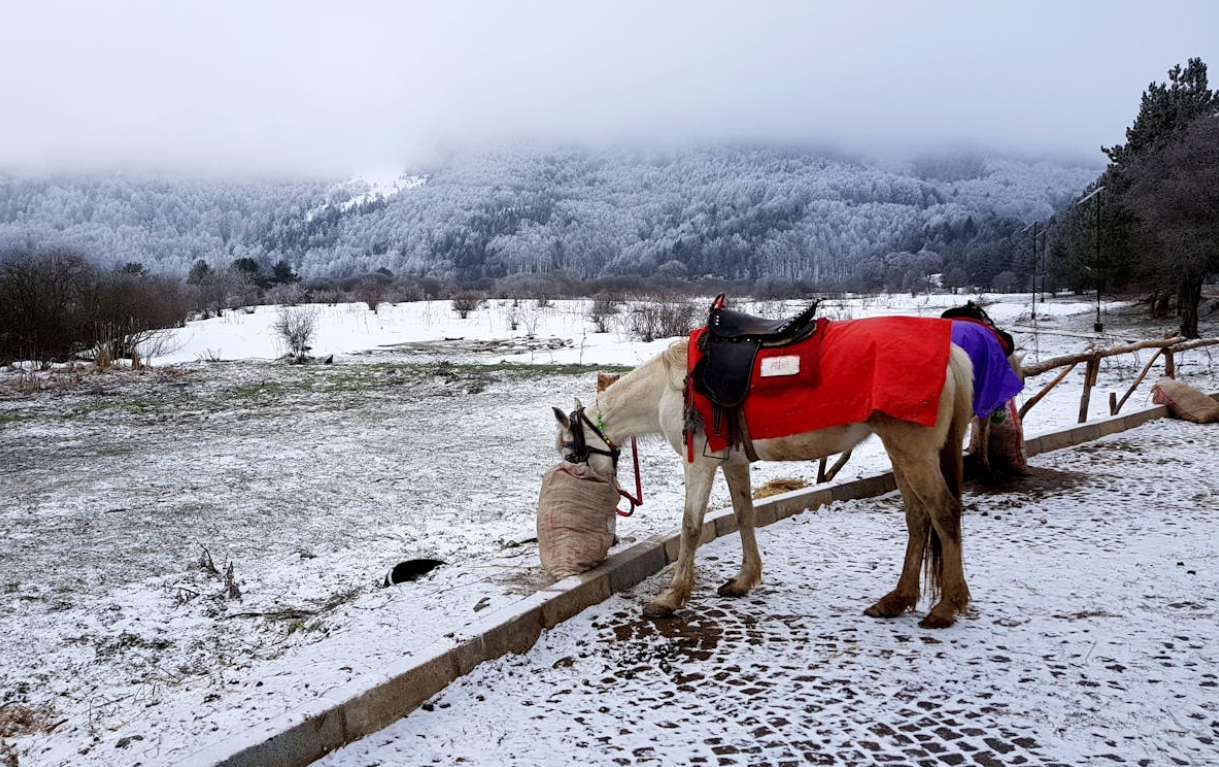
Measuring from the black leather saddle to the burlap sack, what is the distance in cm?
91

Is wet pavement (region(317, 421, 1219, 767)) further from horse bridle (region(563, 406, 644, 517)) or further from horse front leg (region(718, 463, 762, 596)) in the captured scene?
horse bridle (region(563, 406, 644, 517))

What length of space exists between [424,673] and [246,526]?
4.11 meters

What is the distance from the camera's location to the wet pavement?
104 inches

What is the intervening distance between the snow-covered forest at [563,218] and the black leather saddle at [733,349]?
93406 mm

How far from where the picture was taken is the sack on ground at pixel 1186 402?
345 inches

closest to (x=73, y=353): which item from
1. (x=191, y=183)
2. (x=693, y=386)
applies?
(x=693, y=386)

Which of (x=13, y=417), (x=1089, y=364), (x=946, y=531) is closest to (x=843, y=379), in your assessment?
(x=946, y=531)

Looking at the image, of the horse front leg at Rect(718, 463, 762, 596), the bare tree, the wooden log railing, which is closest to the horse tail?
the horse front leg at Rect(718, 463, 762, 596)

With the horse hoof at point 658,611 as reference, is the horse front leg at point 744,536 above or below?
above

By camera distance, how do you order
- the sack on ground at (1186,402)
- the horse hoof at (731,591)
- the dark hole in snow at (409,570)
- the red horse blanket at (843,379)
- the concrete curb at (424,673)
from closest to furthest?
the concrete curb at (424,673)
the red horse blanket at (843,379)
the horse hoof at (731,591)
the dark hole in snow at (409,570)
the sack on ground at (1186,402)

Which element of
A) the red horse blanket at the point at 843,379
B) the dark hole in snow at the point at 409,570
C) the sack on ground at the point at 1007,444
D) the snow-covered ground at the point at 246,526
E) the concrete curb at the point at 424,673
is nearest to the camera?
A: the concrete curb at the point at 424,673

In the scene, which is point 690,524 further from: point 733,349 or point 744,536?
point 733,349

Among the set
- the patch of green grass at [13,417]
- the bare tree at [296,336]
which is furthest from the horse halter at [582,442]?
the bare tree at [296,336]

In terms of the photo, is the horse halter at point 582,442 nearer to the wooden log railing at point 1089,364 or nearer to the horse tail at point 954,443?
the horse tail at point 954,443
